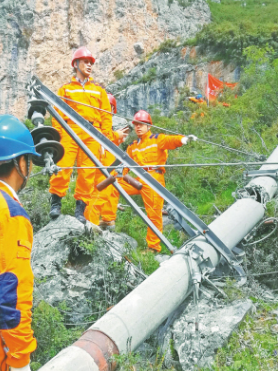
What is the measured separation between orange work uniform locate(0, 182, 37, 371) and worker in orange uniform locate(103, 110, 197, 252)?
3022 mm

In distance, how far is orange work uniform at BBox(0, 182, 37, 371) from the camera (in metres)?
1.81

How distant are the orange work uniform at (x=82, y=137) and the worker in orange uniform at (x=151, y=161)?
1.54 ft

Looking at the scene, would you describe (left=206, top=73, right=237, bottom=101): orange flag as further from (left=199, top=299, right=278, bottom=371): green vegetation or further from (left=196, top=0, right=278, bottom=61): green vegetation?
(left=199, top=299, right=278, bottom=371): green vegetation

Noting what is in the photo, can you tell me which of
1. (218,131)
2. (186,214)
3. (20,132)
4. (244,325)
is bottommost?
(218,131)

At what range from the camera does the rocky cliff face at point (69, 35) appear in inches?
743

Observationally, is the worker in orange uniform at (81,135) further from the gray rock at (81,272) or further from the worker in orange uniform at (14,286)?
the worker in orange uniform at (14,286)

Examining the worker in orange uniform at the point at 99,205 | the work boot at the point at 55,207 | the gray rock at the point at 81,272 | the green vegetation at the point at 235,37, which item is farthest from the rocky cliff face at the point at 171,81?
the gray rock at the point at 81,272

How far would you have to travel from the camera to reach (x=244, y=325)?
3.16 meters

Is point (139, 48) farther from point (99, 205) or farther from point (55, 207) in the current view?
point (55, 207)

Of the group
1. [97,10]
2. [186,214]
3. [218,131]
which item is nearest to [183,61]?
[97,10]

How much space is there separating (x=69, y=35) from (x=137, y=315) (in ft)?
64.4

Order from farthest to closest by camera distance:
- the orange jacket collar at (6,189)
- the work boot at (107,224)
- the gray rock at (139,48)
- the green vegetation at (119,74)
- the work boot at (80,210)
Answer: the gray rock at (139,48), the green vegetation at (119,74), the work boot at (107,224), the work boot at (80,210), the orange jacket collar at (6,189)

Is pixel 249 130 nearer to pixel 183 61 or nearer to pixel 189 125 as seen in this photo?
pixel 189 125

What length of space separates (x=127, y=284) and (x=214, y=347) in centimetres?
109
